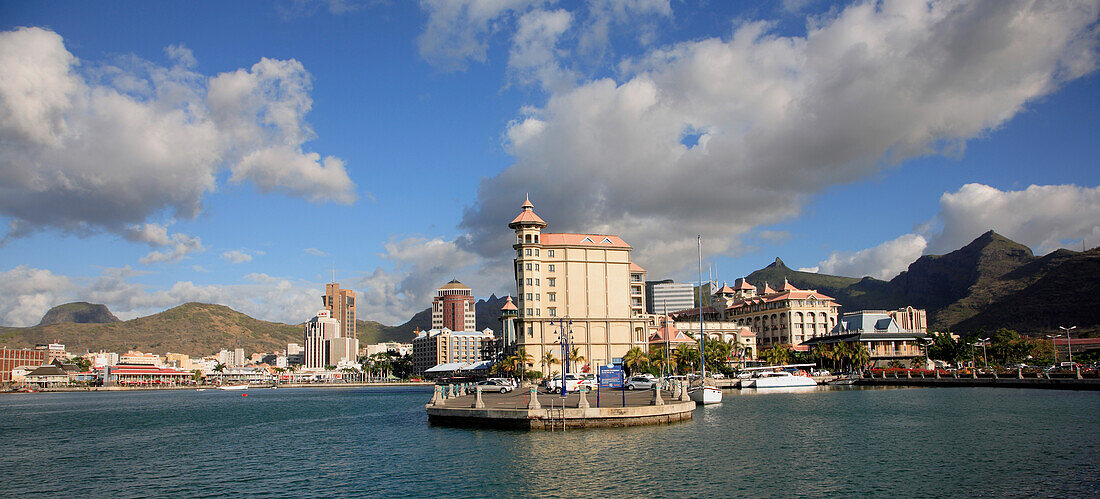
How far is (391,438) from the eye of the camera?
5588 cm

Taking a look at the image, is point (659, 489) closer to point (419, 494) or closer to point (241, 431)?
point (419, 494)

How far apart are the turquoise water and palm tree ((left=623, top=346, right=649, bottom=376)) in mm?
70316

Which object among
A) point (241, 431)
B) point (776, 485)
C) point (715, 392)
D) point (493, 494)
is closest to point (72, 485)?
point (493, 494)

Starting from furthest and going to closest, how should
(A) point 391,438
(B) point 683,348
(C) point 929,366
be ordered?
(C) point 929,366, (B) point 683,348, (A) point 391,438

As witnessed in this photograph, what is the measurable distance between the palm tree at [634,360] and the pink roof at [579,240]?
2464cm

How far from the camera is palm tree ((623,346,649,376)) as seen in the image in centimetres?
13950

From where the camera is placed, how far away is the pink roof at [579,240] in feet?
499

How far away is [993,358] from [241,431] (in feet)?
483

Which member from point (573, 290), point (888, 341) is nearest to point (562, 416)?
point (573, 290)

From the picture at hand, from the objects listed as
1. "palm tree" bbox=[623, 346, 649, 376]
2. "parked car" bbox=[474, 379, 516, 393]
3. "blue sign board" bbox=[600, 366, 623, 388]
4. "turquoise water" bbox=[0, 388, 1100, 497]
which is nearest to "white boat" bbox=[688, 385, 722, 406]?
"turquoise water" bbox=[0, 388, 1100, 497]

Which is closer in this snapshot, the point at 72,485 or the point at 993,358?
the point at 72,485

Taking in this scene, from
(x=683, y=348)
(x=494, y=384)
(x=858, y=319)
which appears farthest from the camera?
(x=858, y=319)

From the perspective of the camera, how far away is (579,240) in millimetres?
153750

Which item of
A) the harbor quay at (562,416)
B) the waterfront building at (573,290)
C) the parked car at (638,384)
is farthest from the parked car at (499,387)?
the waterfront building at (573,290)
